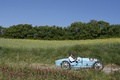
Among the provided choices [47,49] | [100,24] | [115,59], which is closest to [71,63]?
[115,59]

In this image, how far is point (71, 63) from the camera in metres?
16.5

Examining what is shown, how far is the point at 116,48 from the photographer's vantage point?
2383 cm

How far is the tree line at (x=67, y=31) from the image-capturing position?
126 feet

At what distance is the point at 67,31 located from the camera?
38312 millimetres

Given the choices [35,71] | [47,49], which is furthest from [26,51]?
[35,71]

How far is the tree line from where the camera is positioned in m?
38.4

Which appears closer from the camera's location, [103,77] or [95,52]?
[103,77]

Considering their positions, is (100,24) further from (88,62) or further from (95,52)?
(88,62)

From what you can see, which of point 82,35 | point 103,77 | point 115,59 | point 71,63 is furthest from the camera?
point 82,35

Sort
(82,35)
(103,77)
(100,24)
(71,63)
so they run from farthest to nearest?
1. (100,24)
2. (82,35)
3. (71,63)
4. (103,77)

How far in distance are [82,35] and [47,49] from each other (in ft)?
50.5

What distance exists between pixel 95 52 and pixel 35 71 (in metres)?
13.4

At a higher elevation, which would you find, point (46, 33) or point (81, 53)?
point (46, 33)

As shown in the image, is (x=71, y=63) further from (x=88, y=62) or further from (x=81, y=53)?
(x=81, y=53)
